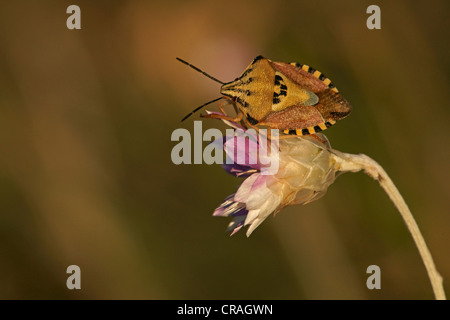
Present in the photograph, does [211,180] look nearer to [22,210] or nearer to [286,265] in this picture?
[286,265]

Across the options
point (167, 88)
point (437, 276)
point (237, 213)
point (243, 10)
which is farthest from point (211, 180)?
point (437, 276)

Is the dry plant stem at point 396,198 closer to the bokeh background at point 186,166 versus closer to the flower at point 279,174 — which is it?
the flower at point 279,174

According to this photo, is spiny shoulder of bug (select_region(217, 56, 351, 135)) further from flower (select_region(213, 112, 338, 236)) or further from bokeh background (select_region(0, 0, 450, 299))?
bokeh background (select_region(0, 0, 450, 299))

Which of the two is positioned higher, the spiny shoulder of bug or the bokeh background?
the bokeh background

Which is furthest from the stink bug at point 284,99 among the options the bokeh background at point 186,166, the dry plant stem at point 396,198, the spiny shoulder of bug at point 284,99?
the bokeh background at point 186,166

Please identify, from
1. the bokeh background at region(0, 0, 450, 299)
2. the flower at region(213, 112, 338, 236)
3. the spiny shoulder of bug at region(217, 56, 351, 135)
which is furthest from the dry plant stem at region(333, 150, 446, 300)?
the bokeh background at region(0, 0, 450, 299)

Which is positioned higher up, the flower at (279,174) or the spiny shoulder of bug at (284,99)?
the spiny shoulder of bug at (284,99)

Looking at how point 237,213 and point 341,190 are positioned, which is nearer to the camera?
point 237,213
